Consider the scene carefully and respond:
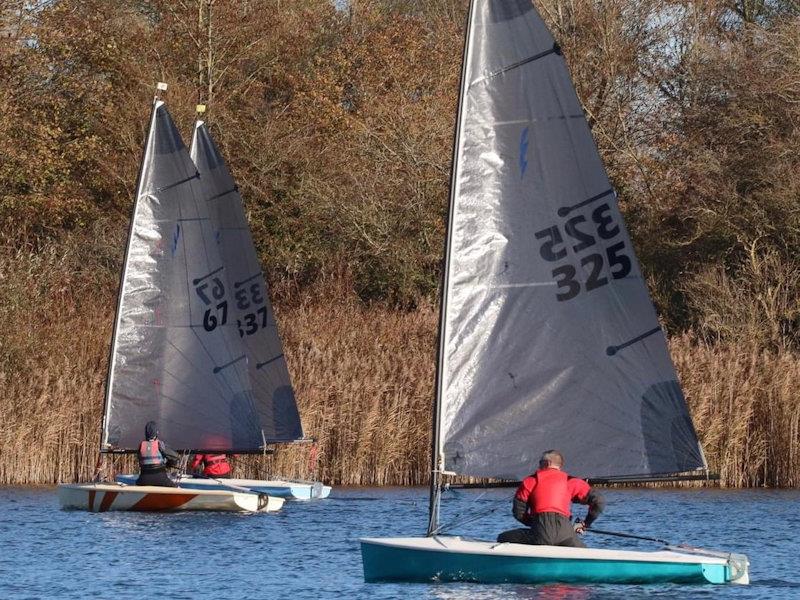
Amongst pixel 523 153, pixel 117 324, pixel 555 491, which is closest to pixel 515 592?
pixel 555 491

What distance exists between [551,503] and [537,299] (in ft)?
6.14

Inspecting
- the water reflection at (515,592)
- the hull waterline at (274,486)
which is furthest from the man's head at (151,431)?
the water reflection at (515,592)

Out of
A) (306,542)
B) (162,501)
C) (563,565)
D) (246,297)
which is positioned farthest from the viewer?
(246,297)

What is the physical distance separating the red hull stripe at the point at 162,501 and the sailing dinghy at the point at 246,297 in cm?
237

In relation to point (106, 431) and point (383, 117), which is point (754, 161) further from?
point (106, 431)

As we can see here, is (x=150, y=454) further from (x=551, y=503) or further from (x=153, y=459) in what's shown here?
(x=551, y=503)

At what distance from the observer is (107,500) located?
23625 millimetres

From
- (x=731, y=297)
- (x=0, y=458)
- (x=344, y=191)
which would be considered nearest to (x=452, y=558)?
(x=0, y=458)

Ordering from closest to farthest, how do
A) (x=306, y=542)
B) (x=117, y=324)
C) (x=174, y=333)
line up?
(x=306, y=542) < (x=117, y=324) < (x=174, y=333)

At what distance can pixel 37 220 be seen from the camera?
42.7 metres

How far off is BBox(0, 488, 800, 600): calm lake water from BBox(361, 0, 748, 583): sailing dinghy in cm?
111

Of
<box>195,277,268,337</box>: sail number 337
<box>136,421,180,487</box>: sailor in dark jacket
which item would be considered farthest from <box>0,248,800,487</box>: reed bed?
<box>136,421,180,487</box>: sailor in dark jacket

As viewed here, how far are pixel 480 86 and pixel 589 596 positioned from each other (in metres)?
4.58

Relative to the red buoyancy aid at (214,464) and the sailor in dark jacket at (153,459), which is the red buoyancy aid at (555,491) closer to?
the sailor in dark jacket at (153,459)
